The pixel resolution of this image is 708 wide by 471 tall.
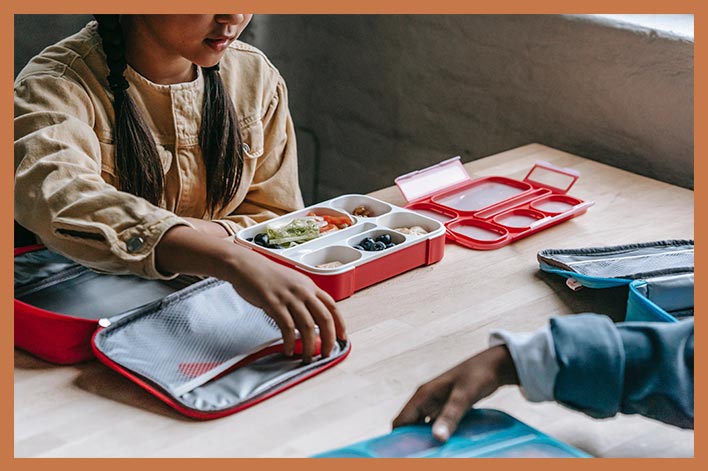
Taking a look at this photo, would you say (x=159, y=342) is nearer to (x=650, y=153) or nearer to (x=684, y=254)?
(x=684, y=254)

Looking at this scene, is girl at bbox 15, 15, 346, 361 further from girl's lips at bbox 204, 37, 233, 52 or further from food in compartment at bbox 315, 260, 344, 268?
food in compartment at bbox 315, 260, 344, 268

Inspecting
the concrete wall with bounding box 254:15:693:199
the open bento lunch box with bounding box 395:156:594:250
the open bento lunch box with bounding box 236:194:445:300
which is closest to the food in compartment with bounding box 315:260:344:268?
the open bento lunch box with bounding box 236:194:445:300

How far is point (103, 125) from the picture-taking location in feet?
4.17

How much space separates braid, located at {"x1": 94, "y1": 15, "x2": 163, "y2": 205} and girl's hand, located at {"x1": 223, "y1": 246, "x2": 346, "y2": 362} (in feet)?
1.15

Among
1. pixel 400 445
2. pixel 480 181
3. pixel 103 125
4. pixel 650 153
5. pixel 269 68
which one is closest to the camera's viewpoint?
pixel 400 445

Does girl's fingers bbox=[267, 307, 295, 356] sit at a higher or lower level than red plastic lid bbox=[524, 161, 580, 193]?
lower

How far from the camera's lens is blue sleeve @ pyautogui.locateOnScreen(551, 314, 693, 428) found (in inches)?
33.5

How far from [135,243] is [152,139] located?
1.03 ft

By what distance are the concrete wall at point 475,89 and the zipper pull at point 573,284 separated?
0.61 metres

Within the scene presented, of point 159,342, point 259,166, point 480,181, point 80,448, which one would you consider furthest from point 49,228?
point 480,181

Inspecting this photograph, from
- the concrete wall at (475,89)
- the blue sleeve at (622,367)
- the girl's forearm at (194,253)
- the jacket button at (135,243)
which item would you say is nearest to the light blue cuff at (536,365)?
the blue sleeve at (622,367)

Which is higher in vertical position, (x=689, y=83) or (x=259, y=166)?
(x=689, y=83)

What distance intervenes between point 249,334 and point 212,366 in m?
0.07

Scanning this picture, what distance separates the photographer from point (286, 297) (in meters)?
0.98
